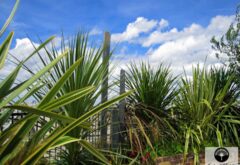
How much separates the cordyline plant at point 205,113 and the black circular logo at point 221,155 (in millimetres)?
123

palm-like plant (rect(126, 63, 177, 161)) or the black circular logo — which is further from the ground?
palm-like plant (rect(126, 63, 177, 161))

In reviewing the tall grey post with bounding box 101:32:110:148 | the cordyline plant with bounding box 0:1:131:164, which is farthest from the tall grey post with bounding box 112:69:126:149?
the cordyline plant with bounding box 0:1:131:164

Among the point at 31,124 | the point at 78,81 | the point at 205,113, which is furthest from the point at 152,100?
the point at 31,124

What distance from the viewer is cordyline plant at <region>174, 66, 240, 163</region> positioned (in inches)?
231

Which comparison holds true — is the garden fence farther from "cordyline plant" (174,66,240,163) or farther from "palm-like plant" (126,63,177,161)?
"cordyline plant" (174,66,240,163)

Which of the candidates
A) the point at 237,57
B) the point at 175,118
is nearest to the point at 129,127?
the point at 175,118

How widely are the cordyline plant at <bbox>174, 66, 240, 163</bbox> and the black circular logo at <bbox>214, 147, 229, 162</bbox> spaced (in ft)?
0.40

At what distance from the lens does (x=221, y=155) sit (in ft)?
20.1

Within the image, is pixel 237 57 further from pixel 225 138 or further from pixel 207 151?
pixel 207 151

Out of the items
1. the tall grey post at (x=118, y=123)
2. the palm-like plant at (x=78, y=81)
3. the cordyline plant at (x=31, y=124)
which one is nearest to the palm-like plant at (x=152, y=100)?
the tall grey post at (x=118, y=123)

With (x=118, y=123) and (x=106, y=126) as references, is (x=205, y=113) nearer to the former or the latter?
(x=118, y=123)

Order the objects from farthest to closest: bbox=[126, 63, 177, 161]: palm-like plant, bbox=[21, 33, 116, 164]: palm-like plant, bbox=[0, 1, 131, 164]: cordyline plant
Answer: bbox=[126, 63, 177, 161]: palm-like plant → bbox=[21, 33, 116, 164]: palm-like plant → bbox=[0, 1, 131, 164]: cordyline plant

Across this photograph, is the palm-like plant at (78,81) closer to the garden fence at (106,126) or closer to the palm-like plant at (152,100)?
the garden fence at (106,126)

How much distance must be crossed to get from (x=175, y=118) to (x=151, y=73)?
2.78ft
